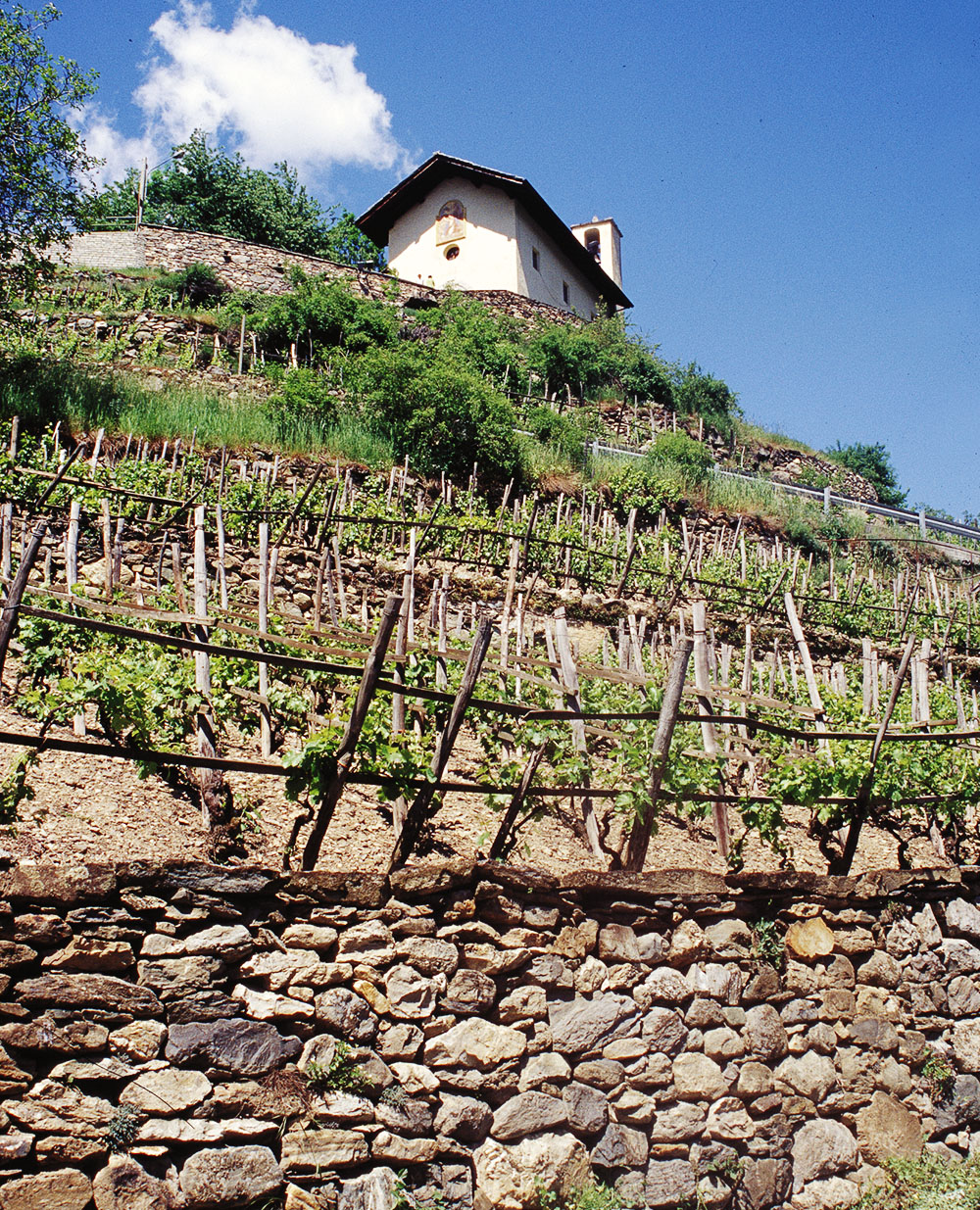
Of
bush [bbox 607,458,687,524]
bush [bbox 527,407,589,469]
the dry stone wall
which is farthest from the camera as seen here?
bush [bbox 527,407,589,469]

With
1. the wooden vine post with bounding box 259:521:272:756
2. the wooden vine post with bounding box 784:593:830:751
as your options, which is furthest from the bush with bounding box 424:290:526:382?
the wooden vine post with bounding box 259:521:272:756

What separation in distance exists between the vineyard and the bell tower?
2359 cm

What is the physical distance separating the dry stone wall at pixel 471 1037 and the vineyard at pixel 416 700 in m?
0.39

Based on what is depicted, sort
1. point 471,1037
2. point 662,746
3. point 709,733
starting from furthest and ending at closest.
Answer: point 709,733, point 662,746, point 471,1037

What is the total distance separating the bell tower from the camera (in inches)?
1313

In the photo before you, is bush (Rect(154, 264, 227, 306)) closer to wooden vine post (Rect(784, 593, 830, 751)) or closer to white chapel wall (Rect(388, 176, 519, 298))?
white chapel wall (Rect(388, 176, 519, 298))

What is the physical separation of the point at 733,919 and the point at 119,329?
55.8ft

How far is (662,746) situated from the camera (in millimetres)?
4242

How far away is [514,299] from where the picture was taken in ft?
78.7

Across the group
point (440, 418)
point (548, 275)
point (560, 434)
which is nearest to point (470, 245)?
point (548, 275)

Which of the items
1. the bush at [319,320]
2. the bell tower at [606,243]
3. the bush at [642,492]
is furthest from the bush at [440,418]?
the bell tower at [606,243]

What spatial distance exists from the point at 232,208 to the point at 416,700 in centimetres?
2807

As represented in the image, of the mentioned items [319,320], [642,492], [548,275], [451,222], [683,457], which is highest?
[451,222]

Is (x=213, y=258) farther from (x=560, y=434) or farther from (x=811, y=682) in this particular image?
(x=811, y=682)
